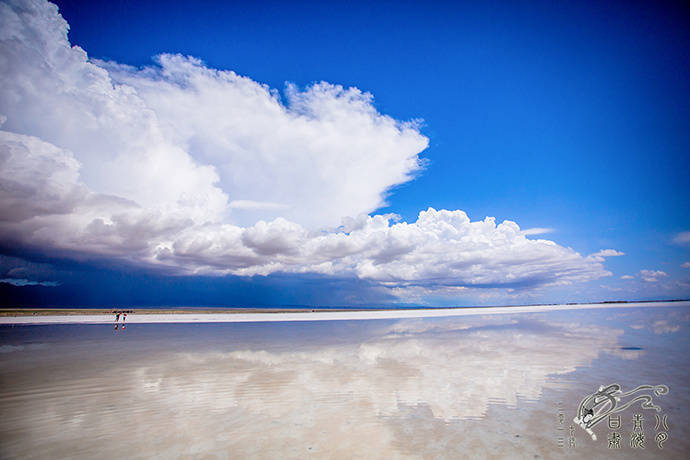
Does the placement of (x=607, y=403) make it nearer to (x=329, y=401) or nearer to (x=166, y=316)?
(x=329, y=401)

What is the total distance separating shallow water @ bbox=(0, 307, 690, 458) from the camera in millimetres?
6266

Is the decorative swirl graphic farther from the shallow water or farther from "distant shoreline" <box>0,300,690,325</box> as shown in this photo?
"distant shoreline" <box>0,300,690,325</box>

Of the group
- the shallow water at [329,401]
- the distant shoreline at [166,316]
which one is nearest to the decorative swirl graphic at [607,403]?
the shallow water at [329,401]

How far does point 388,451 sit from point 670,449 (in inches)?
225

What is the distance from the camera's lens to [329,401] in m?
8.92

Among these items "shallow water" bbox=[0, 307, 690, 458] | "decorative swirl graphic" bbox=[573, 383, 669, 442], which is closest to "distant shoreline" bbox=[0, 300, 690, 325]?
"shallow water" bbox=[0, 307, 690, 458]

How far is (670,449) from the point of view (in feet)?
19.7

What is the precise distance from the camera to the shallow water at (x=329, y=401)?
6266 mm

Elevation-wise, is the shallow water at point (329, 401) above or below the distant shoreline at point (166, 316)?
above

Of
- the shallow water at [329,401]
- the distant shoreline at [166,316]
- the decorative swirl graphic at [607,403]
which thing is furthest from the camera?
the distant shoreline at [166,316]

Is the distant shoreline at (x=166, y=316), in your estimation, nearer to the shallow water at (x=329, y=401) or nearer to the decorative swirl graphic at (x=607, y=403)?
the shallow water at (x=329, y=401)

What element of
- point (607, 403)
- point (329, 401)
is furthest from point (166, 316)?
point (607, 403)

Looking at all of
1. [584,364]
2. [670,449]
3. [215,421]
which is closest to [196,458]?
[215,421]

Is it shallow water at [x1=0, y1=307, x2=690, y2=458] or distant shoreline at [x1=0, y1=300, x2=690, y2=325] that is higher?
shallow water at [x1=0, y1=307, x2=690, y2=458]
